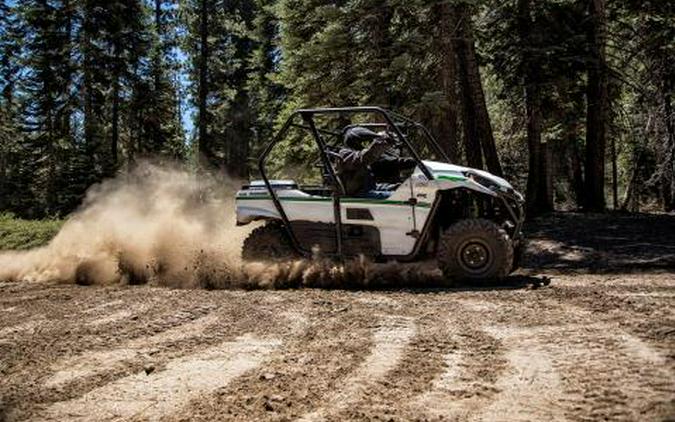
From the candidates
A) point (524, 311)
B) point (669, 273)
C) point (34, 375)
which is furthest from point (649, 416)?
point (669, 273)

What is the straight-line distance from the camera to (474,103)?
15.7 metres

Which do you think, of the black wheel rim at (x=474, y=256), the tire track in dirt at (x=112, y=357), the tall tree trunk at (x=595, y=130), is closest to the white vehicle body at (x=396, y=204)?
the black wheel rim at (x=474, y=256)

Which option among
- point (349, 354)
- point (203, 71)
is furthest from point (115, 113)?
point (349, 354)

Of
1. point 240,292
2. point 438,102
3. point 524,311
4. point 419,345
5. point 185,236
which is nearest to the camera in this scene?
point 419,345

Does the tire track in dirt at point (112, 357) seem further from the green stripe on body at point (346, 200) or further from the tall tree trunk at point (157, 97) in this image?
the tall tree trunk at point (157, 97)

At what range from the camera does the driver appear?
8656 millimetres

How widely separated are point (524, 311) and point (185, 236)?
6.18m

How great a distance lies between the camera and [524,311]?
6.07 meters

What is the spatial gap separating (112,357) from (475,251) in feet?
15.7

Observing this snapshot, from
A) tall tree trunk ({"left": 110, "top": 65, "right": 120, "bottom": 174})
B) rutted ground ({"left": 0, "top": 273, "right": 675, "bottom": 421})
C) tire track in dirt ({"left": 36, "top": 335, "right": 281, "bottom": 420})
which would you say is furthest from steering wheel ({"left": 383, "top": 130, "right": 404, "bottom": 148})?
tall tree trunk ({"left": 110, "top": 65, "right": 120, "bottom": 174})

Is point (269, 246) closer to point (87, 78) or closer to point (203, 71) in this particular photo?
point (87, 78)

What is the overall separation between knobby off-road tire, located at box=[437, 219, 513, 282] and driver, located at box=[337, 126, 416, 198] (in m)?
1.14

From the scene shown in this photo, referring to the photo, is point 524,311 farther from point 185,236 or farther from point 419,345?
point 185,236

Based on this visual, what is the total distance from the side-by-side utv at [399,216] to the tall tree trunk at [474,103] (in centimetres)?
614
